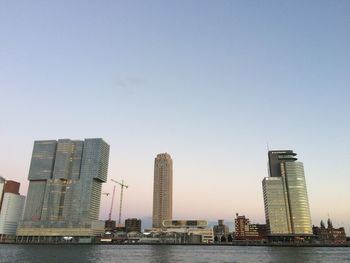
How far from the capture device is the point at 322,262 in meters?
108

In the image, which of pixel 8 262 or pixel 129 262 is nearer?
pixel 8 262

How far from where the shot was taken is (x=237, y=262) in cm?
10525

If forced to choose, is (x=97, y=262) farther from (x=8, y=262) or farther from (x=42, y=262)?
(x=8, y=262)

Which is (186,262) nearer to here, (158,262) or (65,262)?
(158,262)

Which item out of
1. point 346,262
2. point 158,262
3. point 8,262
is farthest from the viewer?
point 346,262

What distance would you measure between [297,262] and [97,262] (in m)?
60.2

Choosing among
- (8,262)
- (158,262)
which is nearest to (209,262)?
(158,262)

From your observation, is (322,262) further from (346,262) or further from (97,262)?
(97,262)

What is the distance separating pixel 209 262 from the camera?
10400 cm

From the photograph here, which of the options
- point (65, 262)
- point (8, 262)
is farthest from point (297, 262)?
point (8, 262)

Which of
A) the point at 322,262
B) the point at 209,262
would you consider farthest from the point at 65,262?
the point at 322,262

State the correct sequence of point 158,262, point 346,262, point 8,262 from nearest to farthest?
point 8,262 < point 158,262 < point 346,262

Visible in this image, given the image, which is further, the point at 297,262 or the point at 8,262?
the point at 297,262

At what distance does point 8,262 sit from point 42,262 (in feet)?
30.2
